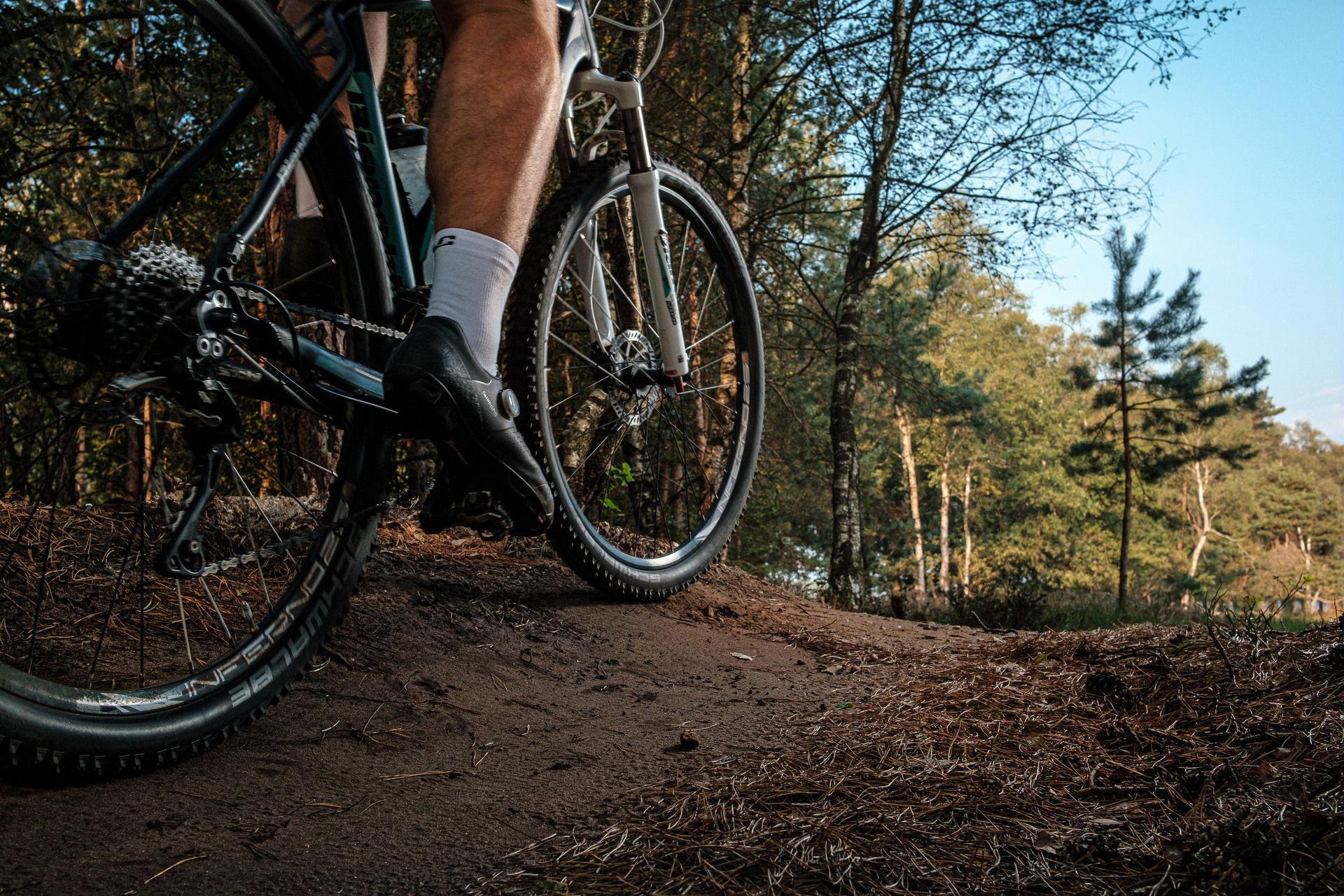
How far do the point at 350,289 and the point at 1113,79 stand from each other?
9.13 metres

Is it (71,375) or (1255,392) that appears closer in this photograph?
(71,375)

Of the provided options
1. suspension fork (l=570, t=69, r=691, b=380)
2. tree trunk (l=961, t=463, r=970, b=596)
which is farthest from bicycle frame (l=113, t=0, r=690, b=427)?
tree trunk (l=961, t=463, r=970, b=596)

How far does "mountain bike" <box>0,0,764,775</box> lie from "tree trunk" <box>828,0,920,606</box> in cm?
582

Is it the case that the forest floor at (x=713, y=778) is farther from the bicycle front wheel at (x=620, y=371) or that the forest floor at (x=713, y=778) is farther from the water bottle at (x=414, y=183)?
the water bottle at (x=414, y=183)

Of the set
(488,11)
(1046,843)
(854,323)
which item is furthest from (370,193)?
(854,323)

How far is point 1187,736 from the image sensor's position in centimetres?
131

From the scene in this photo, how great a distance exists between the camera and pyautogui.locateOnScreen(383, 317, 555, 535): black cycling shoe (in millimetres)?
1360

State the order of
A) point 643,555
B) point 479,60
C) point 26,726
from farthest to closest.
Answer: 1. point 643,555
2. point 479,60
3. point 26,726

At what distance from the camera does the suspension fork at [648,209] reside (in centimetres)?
221

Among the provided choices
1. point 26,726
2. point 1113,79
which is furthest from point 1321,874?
point 1113,79

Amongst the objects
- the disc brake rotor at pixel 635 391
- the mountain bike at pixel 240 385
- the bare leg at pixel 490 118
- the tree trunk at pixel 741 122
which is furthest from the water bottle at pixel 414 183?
the tree trunk at pixel 741 122

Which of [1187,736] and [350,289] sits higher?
[350,289]

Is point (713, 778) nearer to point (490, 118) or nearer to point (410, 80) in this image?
point (490, 118)

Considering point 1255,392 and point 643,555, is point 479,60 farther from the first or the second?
point 1255,392
